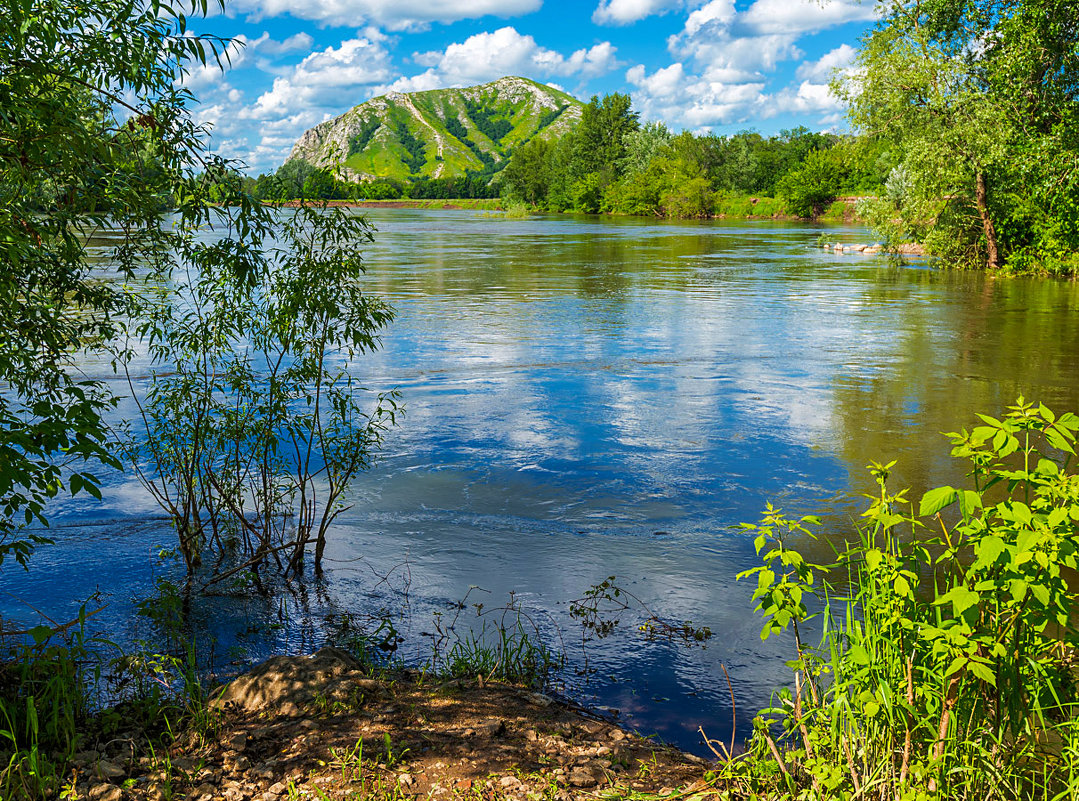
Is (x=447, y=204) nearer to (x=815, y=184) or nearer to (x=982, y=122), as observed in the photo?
(x=815, y=184)

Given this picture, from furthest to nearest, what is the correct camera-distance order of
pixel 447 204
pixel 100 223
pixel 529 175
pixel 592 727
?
pixel 447 204 → pixel 529 175 → pixel 100 223 → pixel 592 727

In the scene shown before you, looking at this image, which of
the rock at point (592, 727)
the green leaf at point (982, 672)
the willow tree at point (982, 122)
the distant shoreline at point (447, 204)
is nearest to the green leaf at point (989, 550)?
the green leaf at point (982, 672)

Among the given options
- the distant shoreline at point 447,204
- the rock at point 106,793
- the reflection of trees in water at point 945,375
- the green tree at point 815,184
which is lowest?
the rock at point 106,793

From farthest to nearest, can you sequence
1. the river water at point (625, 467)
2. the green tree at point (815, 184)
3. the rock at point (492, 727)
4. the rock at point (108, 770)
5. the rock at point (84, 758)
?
the green tree at point (815, 184)
the river water at point (625, 467)
the rock at point (492, 727)
the rock at point (84, 758)
the rock at point (108, 770)

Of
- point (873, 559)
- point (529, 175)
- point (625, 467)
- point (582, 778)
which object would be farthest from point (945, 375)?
point (529, 175)

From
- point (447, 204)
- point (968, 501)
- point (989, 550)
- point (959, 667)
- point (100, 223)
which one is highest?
point (447, 204)

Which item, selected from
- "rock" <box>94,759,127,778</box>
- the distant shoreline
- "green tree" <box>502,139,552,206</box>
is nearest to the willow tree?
"rock" <box>94,759,127,778</box>

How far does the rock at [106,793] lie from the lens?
4207 mm

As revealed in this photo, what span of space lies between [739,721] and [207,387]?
17.2 ft

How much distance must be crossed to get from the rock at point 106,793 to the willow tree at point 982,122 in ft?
89.9

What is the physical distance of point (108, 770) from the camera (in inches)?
175

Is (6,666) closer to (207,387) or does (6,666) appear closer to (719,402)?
(207,387)

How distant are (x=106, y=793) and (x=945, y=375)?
15224mm

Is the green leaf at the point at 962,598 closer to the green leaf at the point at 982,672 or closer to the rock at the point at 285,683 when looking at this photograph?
Result: the green leaf at the point at 982,672
